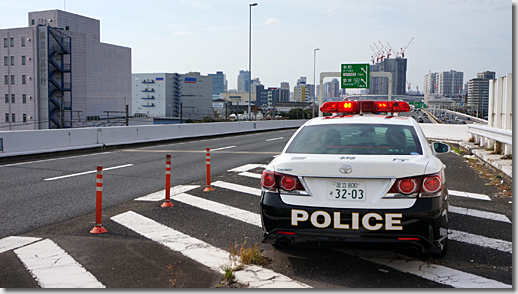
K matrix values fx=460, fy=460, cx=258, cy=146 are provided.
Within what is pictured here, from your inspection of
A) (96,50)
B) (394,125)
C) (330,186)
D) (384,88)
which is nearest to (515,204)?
(394,125)

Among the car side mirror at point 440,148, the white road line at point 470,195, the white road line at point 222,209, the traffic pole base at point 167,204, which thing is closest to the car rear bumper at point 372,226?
the car side mirror at point 440,148

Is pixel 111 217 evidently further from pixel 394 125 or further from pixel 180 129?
pixel 180 129

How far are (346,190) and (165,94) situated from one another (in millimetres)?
153923

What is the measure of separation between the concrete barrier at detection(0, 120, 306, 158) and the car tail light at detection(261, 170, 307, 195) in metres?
13.4

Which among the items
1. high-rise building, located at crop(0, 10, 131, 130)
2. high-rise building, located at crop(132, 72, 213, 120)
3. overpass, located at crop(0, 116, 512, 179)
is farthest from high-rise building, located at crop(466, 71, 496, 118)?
high-rise building, located at crop(132, 72, 213, 120)

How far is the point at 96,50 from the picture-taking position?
296 feet

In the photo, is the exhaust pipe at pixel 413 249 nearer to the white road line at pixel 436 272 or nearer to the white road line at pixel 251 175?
the white road line at pixel 436 272

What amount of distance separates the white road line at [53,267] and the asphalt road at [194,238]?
2.2 inches

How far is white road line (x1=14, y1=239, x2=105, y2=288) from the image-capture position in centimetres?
442

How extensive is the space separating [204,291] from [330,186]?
1.54m

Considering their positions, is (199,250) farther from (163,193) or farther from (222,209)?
(163,193)

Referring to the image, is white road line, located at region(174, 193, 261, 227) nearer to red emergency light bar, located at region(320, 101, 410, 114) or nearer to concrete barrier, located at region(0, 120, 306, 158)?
red emergency light bar, located at region(320, 101, 410, 114)

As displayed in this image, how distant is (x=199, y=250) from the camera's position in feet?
17.8

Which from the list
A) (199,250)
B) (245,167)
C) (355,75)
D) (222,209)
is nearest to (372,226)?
(199,250)
